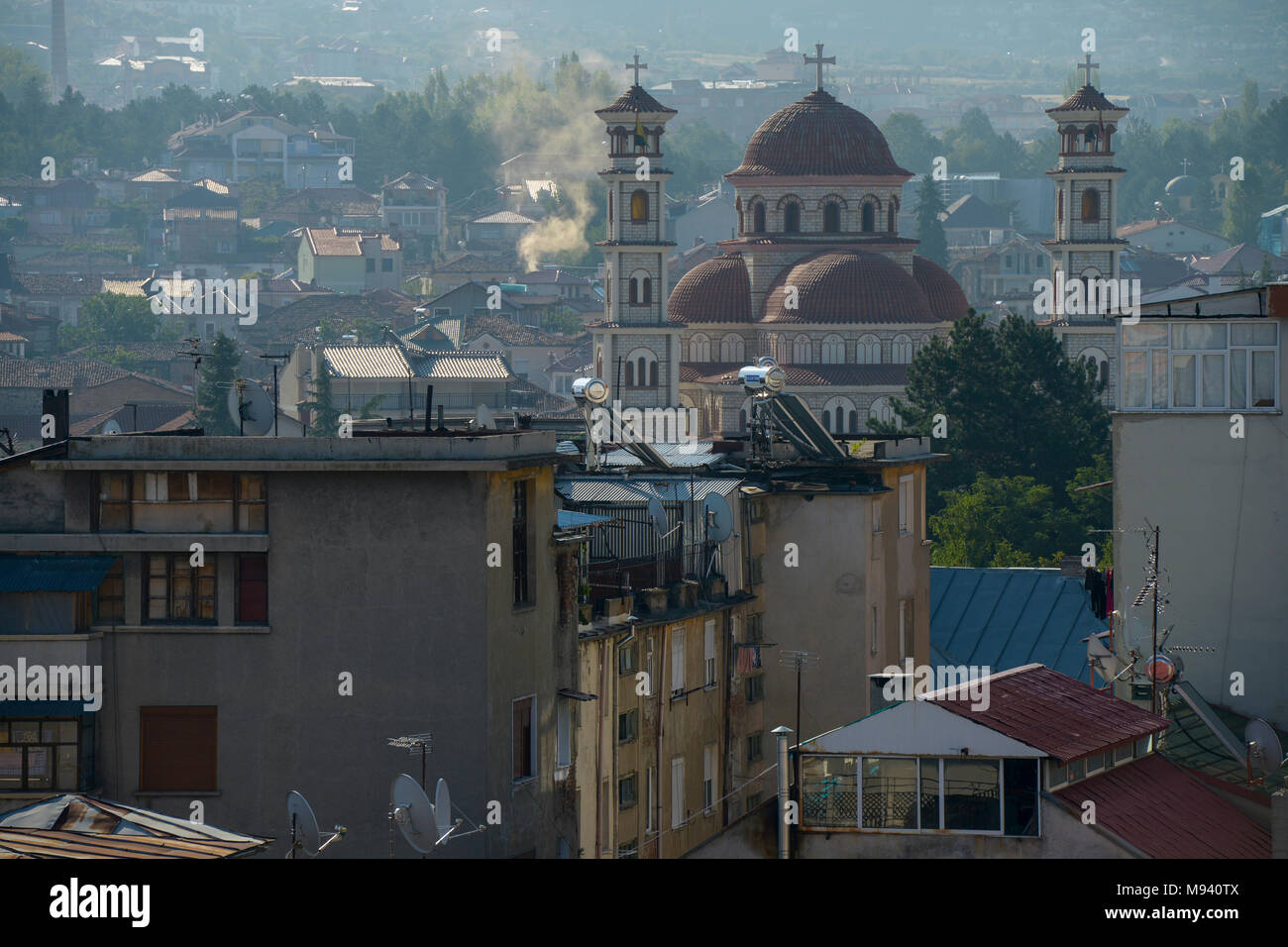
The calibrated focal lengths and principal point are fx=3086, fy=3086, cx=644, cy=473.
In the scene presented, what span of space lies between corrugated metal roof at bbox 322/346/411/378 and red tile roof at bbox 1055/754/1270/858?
7915cm

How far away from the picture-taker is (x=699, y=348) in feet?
284

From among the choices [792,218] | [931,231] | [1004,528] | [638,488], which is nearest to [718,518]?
[638,488]

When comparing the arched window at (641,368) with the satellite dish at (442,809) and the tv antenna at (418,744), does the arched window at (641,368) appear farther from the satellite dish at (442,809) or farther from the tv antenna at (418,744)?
the satellite dish at (442,809)

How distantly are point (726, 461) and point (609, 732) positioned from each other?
7485mm

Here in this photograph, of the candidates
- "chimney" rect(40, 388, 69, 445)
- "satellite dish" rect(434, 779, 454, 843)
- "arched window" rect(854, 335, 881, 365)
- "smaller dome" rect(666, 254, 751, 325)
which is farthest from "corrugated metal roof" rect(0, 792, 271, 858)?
"smaller dome" rect(666, 254, 751, 325)

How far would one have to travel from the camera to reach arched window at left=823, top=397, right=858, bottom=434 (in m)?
81.9

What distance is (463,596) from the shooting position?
21969 millimetres

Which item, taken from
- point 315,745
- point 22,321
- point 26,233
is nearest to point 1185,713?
point 315,745

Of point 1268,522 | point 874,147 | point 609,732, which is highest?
point 874,147

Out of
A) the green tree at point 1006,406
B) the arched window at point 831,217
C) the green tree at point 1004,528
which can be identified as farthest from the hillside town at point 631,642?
the arched window at point 831,217

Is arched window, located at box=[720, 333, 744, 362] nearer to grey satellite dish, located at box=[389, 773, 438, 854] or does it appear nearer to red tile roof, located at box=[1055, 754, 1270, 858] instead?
red tile roof, located at box=[1055, 754, 1270, 858]

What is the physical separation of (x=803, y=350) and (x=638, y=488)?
5514 centimetres

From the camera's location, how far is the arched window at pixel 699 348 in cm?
8644
